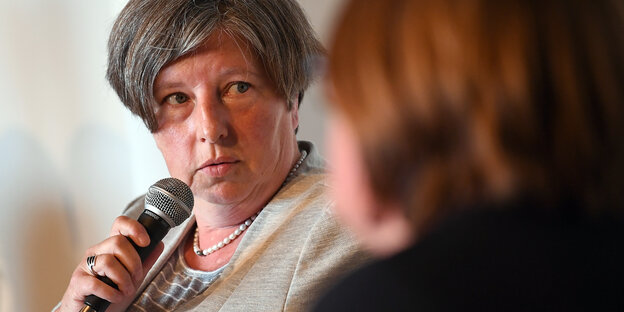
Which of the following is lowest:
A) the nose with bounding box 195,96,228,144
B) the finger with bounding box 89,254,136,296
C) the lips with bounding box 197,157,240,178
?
the finger with bounding box 89,254,136,296

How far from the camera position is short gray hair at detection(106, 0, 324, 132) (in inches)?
61.6

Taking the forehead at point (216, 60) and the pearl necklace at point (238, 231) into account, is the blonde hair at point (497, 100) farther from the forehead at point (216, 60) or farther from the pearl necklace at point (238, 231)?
the pearl necklace at point (238, 231)

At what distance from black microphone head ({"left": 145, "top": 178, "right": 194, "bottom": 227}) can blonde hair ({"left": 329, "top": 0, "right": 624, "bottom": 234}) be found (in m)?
0.85

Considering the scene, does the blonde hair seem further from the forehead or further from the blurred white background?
the blurred white background

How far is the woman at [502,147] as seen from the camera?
1.88ft

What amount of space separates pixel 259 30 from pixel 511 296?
3.65ft

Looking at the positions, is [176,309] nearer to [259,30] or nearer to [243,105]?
[243,105]

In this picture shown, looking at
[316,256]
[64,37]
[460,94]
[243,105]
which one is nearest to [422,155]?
[460,94]

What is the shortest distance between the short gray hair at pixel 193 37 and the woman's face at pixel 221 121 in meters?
0.02

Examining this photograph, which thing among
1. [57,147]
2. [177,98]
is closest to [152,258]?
[177,98]

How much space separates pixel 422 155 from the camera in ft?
1.96

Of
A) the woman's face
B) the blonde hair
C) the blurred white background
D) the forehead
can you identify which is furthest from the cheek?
the blonde hair

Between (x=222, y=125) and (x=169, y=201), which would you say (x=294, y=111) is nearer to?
(x=222, y=125)

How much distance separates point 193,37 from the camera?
1.55 metres
